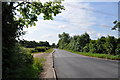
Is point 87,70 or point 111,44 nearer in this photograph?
point 87,70

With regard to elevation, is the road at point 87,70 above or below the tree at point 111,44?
Result: below

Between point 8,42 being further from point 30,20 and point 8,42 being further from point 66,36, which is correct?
point 66,36

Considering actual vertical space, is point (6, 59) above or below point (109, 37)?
below

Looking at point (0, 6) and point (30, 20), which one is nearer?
point (0, 6)

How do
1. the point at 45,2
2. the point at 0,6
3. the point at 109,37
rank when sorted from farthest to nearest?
1. the point at 109,37
2. the point at 45,2
3. the point at 0,6

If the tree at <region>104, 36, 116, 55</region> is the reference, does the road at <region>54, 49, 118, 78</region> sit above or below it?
below

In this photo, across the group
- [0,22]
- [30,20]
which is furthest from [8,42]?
[30,20]

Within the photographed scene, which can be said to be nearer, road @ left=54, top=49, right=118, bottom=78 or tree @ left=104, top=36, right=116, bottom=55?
road @ left=54, top=49, right=118, bottom=78

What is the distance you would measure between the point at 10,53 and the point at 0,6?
1.50 meters

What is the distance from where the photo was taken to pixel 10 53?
14.8 feet

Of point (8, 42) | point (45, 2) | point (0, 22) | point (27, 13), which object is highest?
point (45, 2)

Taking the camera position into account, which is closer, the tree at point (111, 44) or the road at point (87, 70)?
the road at point (87, 70)

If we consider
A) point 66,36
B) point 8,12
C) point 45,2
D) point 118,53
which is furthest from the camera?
point 66,36

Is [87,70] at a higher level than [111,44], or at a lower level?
lower
